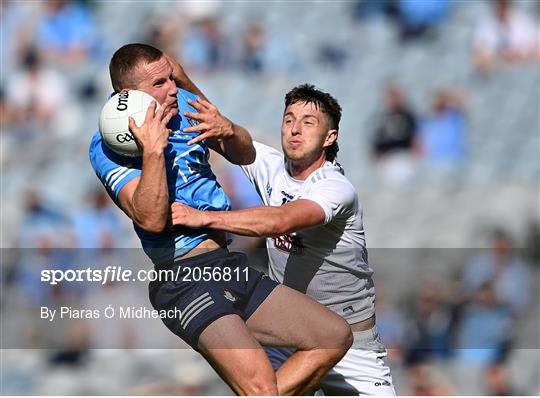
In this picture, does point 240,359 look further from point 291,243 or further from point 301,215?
point 291,243

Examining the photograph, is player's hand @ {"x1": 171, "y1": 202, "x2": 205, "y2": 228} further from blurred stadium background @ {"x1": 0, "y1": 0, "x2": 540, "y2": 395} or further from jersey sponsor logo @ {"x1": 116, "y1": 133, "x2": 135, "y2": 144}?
blurred stadium background @ {"x1": 0, "y1": 0, "x2": 540, "y2": 395}

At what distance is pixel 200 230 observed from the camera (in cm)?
585

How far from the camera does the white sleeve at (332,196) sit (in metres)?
5.92

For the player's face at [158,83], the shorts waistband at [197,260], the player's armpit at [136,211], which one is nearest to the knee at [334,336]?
the shorts waistband at [197,260]

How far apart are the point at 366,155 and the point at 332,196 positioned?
277 inches

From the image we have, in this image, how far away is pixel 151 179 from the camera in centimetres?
532

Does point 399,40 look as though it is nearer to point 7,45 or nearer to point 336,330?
point 7,45

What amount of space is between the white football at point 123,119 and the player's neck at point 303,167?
3.58ft

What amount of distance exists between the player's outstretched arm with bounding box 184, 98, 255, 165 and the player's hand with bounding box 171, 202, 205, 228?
36cm

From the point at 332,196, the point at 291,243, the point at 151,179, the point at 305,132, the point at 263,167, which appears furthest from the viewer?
the point at 263,167

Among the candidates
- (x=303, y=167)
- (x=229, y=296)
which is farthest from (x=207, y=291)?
(x=303, y=167)

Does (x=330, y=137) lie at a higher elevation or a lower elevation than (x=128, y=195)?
higher

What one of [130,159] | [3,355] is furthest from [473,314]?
[130,159]

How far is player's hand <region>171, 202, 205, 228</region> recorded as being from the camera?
17.9 ft
